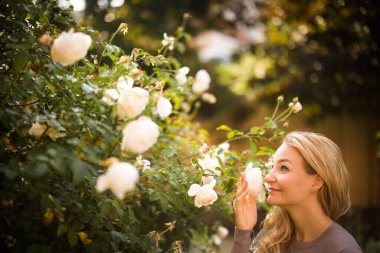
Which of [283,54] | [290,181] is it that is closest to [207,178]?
[290,181]

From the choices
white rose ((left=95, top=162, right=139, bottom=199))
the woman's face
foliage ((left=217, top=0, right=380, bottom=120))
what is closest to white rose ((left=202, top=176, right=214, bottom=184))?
the woman's face

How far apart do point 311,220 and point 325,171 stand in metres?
0.21

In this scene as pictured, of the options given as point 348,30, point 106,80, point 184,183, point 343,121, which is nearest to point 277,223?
point 184,183

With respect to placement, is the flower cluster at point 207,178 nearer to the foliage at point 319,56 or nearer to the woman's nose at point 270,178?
the woman's nose at point 270,178

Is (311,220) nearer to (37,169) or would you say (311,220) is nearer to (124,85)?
(124,85)

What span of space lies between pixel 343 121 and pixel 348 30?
9.79ft

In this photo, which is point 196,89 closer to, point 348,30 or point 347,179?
point 347,179

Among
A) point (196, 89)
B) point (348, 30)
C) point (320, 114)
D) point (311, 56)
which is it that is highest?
point (196, 89)

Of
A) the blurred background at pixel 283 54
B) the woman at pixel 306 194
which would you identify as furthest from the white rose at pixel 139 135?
the blurred background at pixel 283 54

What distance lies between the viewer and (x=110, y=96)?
118cm

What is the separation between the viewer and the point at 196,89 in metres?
2.15

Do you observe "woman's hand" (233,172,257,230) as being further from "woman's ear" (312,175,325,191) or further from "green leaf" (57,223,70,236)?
"green leaf" (57,223,70,236)

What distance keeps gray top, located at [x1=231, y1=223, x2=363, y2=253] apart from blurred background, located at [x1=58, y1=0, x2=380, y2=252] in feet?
4.96

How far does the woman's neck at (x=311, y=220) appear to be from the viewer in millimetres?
1657
